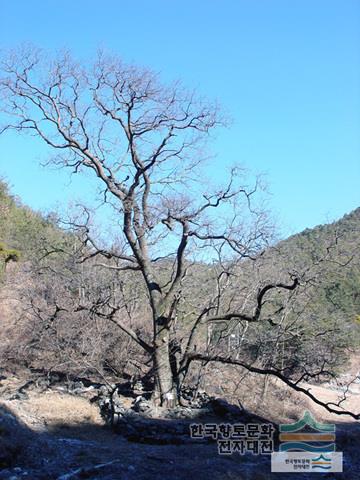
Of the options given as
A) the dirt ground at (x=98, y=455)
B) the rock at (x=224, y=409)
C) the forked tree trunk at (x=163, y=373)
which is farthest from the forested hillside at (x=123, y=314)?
the dirt ground at (x=98, y=455)

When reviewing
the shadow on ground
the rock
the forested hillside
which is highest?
the forested hillside

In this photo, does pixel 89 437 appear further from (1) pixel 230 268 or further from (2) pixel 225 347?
(2) pixel 225 347

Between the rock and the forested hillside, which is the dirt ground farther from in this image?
the forested hillside

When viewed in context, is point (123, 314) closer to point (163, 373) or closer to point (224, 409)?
point (163, 373)

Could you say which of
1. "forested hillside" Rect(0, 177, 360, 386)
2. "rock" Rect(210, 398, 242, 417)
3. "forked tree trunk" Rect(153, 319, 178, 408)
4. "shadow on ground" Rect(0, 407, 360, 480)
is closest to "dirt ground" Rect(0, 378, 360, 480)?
"shadow on ground" Rect(0, 407, 360, 480)

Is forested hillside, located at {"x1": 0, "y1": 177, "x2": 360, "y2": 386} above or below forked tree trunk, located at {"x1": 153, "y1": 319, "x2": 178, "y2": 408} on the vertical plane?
above

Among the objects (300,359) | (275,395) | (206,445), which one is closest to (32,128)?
(206,445)

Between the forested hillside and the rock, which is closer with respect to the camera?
the rock

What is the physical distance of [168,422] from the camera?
33.6 ft

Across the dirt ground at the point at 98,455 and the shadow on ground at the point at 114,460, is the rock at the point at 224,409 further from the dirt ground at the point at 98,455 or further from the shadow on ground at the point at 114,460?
the shadow on ground at the point at 114,460

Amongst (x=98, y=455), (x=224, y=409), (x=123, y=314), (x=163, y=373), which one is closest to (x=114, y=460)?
(x=98, y=455)

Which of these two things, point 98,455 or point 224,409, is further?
point 224,409

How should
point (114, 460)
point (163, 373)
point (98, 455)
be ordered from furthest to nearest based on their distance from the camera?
point (163, 373) < point (98, 455) < point (114, 460)

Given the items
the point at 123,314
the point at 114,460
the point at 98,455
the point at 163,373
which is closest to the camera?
the point at 114,460
